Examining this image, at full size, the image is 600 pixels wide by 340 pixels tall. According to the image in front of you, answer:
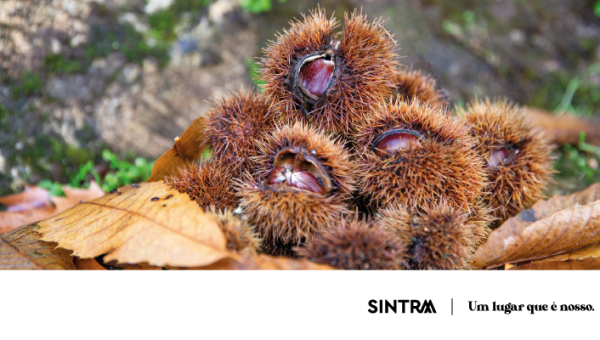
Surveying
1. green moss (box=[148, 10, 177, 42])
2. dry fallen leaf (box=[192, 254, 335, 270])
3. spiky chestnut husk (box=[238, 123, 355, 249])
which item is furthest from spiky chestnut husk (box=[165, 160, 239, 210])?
green moss (box=[148, 10, 177, 42])

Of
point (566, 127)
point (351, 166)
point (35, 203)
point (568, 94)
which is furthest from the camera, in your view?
point (568, 94)

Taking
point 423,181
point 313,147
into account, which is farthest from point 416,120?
point 313,147

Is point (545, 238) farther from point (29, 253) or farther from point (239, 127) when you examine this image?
point (29, 253)

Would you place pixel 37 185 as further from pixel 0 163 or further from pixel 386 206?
pixel 386 206

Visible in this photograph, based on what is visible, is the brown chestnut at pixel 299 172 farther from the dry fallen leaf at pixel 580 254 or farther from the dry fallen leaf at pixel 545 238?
the dry fallen leaf at pixel 580 254

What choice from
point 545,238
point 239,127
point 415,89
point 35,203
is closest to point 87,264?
point 239,127

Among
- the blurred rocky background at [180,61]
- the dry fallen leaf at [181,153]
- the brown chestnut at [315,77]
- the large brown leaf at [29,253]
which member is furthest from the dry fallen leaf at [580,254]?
the large brown leaf at [29,253]
